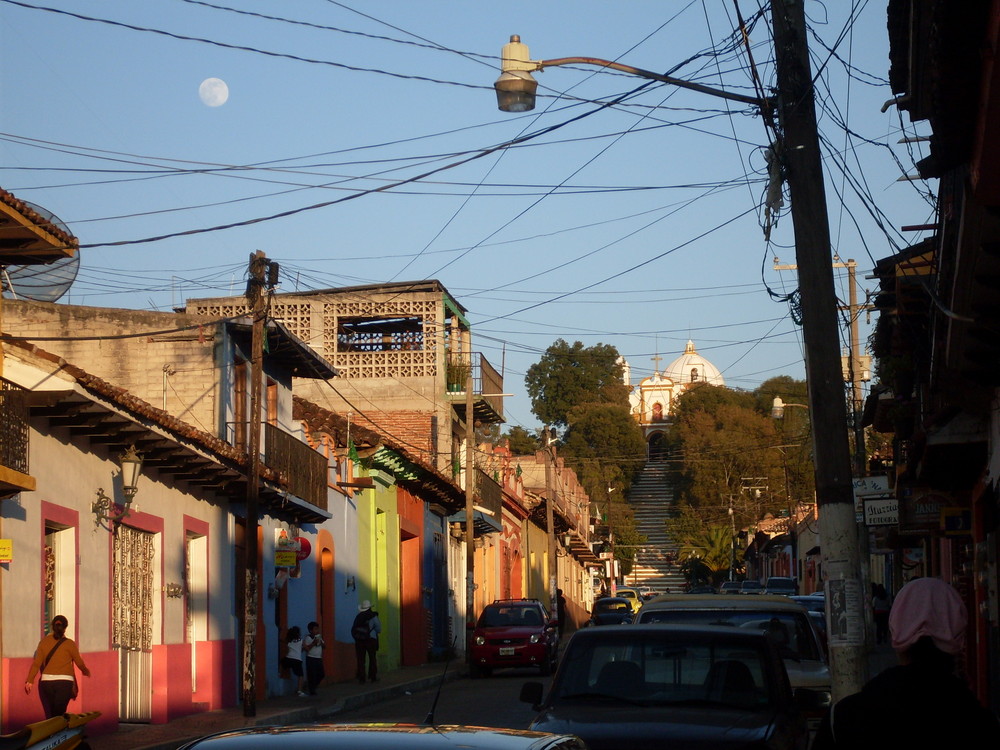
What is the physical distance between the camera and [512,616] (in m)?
31.1

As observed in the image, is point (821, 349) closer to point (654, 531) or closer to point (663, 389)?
point (654, 531)

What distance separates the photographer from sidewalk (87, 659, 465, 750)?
625 inches

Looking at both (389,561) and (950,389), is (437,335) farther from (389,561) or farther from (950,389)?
(950,389)

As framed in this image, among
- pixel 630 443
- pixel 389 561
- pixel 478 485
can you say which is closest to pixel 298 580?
pixel 389 561

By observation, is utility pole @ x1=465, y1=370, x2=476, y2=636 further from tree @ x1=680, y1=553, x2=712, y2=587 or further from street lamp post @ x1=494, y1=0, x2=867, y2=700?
tree @ x1=680, y1=553, x2=712, y2=587

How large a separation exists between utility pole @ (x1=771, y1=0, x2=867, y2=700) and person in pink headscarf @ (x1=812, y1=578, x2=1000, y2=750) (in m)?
5.70

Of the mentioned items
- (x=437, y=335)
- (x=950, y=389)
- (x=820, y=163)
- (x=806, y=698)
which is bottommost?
(x=806, y=698)

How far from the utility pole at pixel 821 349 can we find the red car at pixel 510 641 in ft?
66.6

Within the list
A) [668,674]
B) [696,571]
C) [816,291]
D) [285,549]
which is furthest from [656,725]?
[696,571]

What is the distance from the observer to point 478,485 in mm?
40312

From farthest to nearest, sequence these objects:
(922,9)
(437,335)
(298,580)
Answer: (437,335)
(298,580)
(922,9)

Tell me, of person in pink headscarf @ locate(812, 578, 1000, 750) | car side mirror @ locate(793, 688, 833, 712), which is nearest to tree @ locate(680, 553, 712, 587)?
car side mirror @ locate(793, 688, 833, 712)

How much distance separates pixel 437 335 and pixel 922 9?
31444 millimetres

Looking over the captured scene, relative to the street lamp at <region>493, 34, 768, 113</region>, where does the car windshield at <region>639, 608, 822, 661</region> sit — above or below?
below
